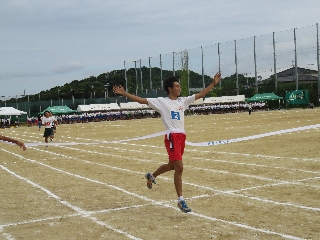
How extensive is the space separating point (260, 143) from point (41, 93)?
72.1 metres

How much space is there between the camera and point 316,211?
6996mm

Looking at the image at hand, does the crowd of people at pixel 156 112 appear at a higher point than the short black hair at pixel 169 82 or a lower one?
lower

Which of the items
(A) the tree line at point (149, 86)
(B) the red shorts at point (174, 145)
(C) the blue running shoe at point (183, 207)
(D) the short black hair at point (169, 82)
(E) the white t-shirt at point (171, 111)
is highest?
(A) the tree line at point (149, 86)

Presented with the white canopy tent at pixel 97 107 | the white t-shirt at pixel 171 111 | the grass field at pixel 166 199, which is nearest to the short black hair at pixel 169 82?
the white t-shirt at pixel 171 111

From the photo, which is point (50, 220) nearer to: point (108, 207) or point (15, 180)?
point (108, 207)

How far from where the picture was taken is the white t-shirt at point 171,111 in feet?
24.3

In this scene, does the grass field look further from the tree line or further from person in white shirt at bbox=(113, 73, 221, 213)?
the tree line

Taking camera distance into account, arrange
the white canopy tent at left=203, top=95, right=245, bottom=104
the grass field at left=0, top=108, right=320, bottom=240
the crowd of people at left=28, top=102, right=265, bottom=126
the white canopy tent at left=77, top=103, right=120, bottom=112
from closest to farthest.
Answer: the grass field at left=0, top=108, right=320, bottom=240
the crowd of people at left=28, top=102, right=265, bottom=126
the white canopy tent at left=77, top=103, right=120, bottom=112
the white canopy tent at left=203, top=95, right=245, bottom=104

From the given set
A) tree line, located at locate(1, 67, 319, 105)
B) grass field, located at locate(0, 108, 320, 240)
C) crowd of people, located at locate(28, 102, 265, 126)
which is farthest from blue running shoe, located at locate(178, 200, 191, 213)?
tree line, located at locate(1, 67, 319, 105)

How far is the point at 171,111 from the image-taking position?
24.6 feet

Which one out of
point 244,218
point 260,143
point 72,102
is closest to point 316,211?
point 244,218

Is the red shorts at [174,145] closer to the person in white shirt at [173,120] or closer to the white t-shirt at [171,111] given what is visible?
the person in white shirt at [173,120]

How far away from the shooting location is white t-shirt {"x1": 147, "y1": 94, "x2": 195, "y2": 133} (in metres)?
7.41

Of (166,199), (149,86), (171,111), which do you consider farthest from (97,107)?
(171,111)
